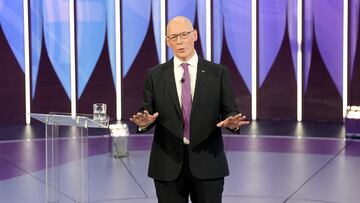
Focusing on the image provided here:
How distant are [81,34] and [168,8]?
1734 mm

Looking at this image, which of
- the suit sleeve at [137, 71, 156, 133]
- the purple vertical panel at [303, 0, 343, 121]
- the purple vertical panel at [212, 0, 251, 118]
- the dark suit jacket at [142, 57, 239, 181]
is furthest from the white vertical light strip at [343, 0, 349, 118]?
the suit sleeve at [137, 71, 156, 133]

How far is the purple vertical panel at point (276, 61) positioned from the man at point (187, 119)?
27.9 ft

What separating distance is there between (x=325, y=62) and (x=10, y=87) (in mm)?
5834

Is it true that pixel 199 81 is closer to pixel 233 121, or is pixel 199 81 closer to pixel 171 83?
pixel 171 83

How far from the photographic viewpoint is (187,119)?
3.19 metres

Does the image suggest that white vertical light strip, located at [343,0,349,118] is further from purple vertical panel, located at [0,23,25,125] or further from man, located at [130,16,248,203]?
man, located at [130,16,248,203]

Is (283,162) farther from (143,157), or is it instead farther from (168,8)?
(168,8)

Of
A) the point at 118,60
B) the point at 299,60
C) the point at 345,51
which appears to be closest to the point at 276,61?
the point at 299,60

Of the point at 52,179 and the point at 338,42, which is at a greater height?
the point at 338,42

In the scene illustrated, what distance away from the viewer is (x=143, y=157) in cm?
806

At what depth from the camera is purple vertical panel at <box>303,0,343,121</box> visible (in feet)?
36.7

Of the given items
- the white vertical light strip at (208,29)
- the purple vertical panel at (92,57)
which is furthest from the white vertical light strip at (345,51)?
the purple vertical panel at (92,57)

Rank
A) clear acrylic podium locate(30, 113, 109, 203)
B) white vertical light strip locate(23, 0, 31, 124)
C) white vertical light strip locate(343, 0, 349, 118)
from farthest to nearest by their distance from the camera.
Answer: white vertical light strip locate(23, 0, 31, 124)
white vertical light strip locate(343, 0, 349, 118)
clear acrylic podium locate(30, 113, 109, 203)

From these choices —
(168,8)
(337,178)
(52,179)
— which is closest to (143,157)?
(337,178)
